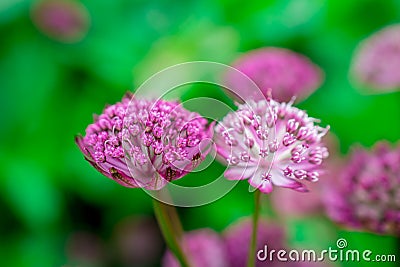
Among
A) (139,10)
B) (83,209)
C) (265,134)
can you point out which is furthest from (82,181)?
(265,134)

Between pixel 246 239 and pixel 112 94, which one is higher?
pixel 112 94

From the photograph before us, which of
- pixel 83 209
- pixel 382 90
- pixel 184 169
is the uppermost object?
pixel 382 90

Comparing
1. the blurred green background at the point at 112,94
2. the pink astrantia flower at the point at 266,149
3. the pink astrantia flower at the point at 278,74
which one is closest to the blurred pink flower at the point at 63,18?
the blurred green background at the point at 112,94

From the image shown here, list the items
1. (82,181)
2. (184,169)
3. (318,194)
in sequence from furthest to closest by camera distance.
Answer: (82,181)
(318,194)
(184,169)

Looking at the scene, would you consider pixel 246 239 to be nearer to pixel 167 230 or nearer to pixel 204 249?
pixel 204 249

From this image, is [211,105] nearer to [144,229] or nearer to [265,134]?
[265,134]

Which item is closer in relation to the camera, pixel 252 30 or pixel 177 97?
pixel 177 97

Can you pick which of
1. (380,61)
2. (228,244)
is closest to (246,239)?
(228,244)
